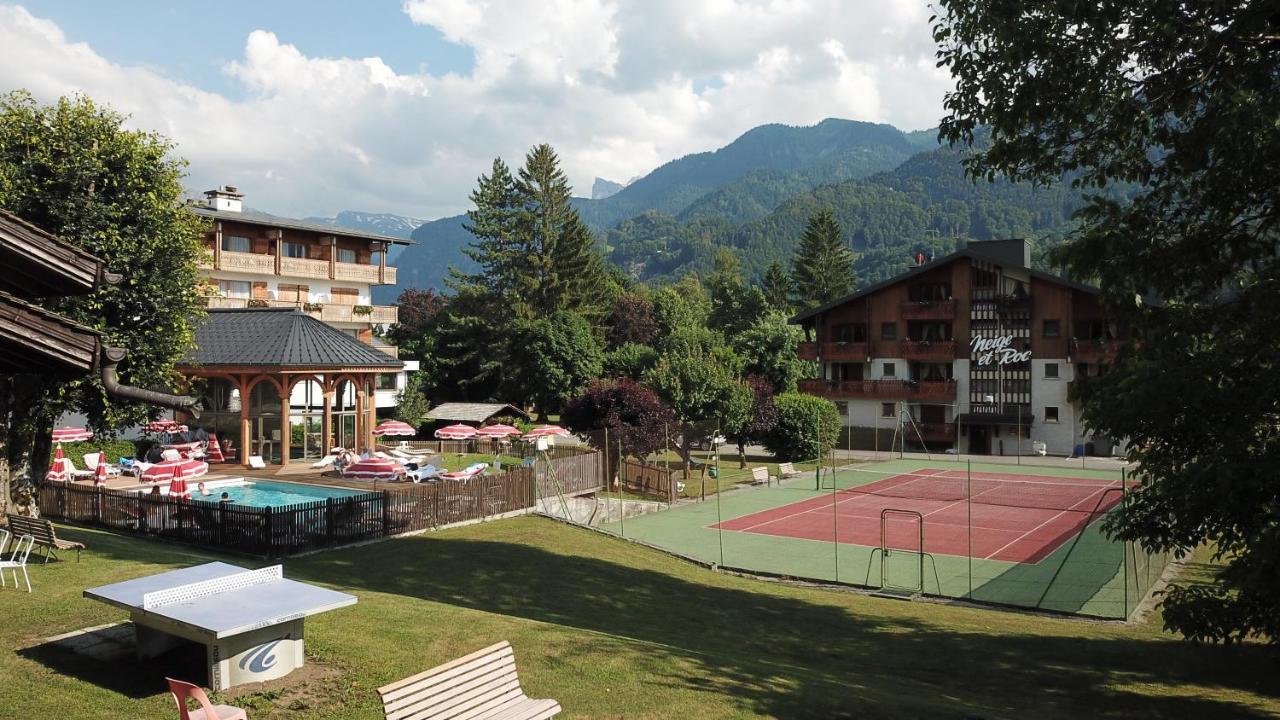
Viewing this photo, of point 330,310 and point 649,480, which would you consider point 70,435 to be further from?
point 330,310

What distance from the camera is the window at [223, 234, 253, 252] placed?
58.3m

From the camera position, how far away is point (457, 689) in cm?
836

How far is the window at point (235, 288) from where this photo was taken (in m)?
57.3

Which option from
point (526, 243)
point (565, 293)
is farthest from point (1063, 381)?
point (526, 243)

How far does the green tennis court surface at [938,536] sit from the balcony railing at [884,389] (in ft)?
48.1

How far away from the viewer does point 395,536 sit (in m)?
24.1

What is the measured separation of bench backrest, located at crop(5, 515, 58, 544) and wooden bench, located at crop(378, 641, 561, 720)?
11464 mm

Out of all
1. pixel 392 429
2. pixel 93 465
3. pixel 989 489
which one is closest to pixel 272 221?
pixel 392 429

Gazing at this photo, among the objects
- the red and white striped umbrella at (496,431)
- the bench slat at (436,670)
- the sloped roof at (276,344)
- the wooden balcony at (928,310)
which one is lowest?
the bench slat at (436,670)

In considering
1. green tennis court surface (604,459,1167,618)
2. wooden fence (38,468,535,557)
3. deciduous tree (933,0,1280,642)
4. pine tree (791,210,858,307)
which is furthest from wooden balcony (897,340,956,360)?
deciduous tree (933,0,1280,642)

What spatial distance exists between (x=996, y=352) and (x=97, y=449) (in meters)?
49.4

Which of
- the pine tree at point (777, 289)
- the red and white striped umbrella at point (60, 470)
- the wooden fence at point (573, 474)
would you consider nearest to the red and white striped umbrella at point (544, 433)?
the wooden fence at point (573, 474)

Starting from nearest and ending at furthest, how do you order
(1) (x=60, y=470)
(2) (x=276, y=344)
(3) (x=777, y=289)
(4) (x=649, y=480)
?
(1) (x=60, y=470)
(4) (x=649, y=480)
(2) (x=276, y=344)
(3) (x=777, y=289)

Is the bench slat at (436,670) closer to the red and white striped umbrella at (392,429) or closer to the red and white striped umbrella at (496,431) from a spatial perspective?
the red and white striped umbrella at (392,429)
